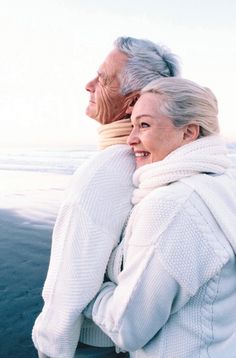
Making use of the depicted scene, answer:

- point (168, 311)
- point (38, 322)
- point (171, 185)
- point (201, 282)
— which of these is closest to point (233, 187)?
point (171, 185)

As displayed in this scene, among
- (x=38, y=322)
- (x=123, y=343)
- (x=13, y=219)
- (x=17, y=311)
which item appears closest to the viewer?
(x=123, y=343)

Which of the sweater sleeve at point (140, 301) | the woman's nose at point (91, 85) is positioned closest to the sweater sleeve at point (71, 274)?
the sweater sleeve at point (140, 301)

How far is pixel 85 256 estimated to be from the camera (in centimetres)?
186

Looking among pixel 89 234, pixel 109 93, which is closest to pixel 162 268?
pixel 89 234

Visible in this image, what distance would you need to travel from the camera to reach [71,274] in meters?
1.86

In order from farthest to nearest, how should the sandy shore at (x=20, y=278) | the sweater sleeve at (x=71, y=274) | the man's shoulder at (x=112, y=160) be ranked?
the sandy shore at (x=20, y=278), the man's shoulder at (x=112, y=160), the sweater sleeve at (x=71, y=274)

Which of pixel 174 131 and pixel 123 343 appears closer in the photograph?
pixel 123 343

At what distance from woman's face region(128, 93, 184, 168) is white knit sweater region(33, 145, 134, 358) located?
223 millimetres

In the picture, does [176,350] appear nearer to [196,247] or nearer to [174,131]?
[196,247]

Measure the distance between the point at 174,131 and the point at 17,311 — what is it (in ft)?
11.3

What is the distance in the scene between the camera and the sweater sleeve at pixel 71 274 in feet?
6.08

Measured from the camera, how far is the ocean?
4.13 metres

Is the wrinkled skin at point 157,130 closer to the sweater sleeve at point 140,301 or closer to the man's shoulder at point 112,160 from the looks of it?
the man's shoulder at point 112,160

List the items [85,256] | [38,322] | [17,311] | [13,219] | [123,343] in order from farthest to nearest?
[13,219]
[17,311]
[38,322]
[85,256]
[123,343]
